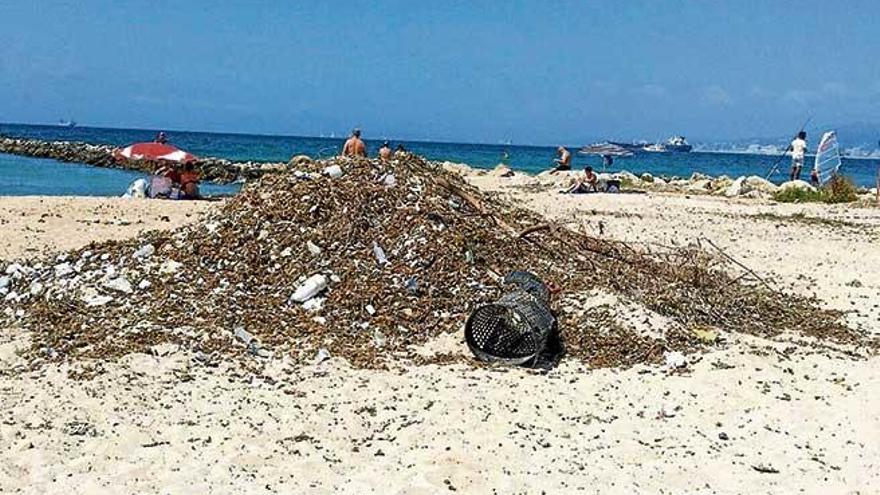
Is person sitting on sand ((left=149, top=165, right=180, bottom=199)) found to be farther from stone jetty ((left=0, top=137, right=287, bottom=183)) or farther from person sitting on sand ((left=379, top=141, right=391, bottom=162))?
person sitting on sand ((left=379, top=141, right=391, bottom=162))

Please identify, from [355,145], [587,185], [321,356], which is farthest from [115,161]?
[321,356]

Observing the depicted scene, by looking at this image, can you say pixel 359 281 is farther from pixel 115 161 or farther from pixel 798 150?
pixel 115 161

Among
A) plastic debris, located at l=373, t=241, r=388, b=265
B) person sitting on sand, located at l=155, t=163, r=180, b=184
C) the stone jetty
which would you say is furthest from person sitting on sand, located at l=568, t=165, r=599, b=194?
plastic debris, located at l=373, t=241, r=388, b=265

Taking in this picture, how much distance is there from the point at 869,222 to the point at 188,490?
13593 mm

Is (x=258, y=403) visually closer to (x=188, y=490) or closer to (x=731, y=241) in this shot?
(x=188, y=490)

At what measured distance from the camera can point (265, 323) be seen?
6906 millimetres

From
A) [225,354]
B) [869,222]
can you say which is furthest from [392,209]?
[869,222]

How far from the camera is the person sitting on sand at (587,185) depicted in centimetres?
2005

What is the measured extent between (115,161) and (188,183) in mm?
20760

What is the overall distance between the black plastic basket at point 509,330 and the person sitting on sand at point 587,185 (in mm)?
13636

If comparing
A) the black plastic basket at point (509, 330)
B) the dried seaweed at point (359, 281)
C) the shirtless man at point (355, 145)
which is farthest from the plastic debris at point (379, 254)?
the shirtless man at point (355, 145)

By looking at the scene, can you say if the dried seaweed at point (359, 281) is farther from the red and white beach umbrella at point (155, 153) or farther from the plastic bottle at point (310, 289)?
the red and white beach umbrella at point (155, 153)

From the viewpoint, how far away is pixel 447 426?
17.2 feet

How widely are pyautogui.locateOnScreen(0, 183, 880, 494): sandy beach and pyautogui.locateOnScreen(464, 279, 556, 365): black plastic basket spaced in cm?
19
